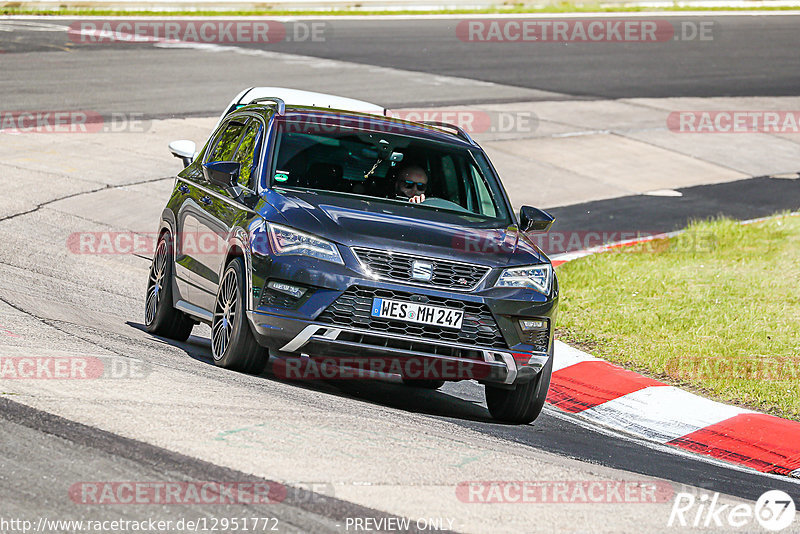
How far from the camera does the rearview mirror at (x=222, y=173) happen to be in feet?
27.4

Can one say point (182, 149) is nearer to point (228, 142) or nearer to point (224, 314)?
point (228, 142)

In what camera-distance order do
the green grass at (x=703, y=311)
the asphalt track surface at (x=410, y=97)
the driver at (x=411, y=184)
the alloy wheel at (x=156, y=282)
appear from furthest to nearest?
the alloy wheel at (x=156, y=282)
the green grass at (x=703, y=311)
the driver at (x=411, y=184)
the asphalt track surface at (x=410, y=97)

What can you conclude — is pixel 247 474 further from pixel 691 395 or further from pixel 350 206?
pixel 691 395

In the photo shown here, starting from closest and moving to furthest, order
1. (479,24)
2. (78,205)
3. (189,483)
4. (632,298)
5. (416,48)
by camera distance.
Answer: (189,483)
(632,298)
(78,205)
(416,48)
(479,24)

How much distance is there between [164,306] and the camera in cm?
940

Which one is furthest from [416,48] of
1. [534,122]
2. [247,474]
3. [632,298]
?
[247,474]

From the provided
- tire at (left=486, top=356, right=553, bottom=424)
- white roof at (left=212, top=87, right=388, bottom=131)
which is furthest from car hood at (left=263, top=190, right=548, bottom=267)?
white roof at (left=212, top=87, right=388, bottom=131)

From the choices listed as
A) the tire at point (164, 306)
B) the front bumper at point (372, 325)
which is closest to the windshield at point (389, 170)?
the front bumper at point (372, 325)

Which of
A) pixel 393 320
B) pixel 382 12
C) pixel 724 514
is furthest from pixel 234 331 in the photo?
pixel 382 12

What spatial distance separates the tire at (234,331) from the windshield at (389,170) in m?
0.77

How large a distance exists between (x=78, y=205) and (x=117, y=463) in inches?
379

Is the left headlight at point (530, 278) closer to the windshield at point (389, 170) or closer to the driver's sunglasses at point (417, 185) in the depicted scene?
the windshield at point (389, 170)

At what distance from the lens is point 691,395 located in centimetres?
902

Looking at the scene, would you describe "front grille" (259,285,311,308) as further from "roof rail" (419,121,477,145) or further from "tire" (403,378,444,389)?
"roof rail" (419,121,477,145)
